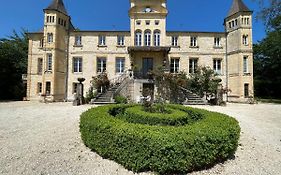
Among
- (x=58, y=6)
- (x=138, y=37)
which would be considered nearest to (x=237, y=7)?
(x=138, y=37)

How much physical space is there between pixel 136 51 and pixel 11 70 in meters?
20.7

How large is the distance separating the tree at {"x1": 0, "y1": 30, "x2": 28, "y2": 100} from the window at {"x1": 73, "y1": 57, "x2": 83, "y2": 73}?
424 inches

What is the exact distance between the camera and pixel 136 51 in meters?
22.0

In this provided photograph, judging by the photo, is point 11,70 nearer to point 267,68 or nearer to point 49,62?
point 49,62

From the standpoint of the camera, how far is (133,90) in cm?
1952

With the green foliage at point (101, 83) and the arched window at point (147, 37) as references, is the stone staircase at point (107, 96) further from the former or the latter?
the arched window at point (147, 37)

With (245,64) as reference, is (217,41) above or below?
above

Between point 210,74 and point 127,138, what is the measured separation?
17.1m

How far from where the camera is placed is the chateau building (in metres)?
21.8

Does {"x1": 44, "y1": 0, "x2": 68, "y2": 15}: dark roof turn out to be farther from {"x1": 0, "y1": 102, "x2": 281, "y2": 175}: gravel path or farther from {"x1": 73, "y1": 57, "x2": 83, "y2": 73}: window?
{"x1": 0, "y1": 102, "x2": 281, "y2": 175}: gravel path

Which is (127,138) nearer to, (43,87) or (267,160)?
(267,160)

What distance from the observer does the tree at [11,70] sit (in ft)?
89.6

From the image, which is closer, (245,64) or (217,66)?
(245,64)

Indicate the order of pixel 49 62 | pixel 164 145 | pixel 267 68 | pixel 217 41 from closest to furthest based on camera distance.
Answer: pixel 164 145 → pixel 49 62 → pixel 217 41 → pixel 267 68
